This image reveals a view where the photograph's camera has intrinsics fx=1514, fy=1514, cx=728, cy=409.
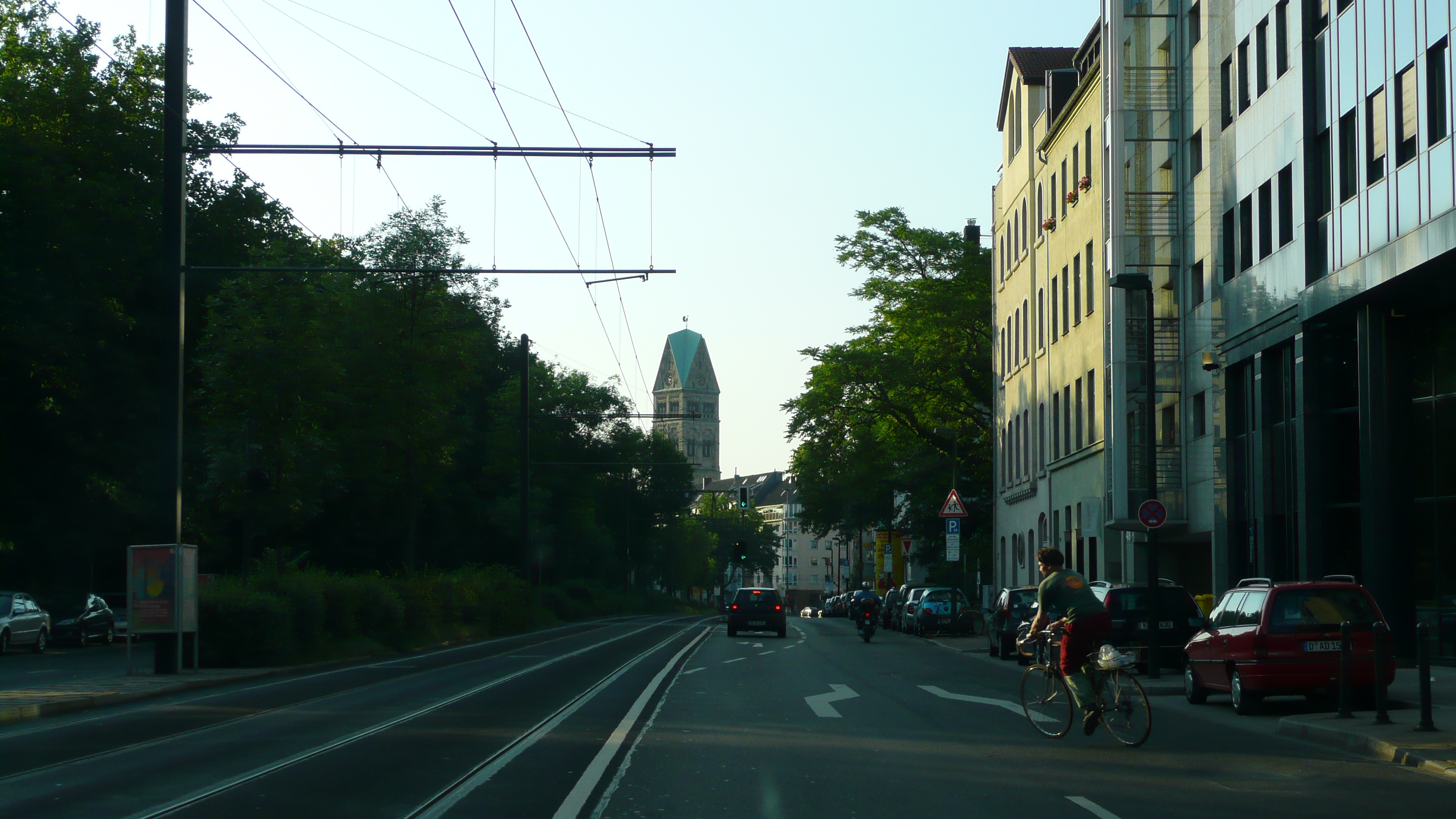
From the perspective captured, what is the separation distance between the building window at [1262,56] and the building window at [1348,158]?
4.16 m

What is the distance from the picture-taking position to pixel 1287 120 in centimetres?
2827

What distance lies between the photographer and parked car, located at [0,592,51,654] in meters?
32.9

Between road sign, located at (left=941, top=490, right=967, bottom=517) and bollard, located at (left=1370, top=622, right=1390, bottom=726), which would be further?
road sign, located at (left=941, top=490, right=967, bottom=517)

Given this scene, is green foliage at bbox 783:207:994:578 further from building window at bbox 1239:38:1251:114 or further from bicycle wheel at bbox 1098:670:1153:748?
bicycle wheel at bbox 1098:670:1153:748

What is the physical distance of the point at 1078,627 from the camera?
1312 centimetres

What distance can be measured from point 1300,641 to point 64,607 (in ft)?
106

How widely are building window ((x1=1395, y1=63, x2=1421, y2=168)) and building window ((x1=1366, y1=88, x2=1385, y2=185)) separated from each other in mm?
516

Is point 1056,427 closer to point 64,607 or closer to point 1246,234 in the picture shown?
point 1246,234

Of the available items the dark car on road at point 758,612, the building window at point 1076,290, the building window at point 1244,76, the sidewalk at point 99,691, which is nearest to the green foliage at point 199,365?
the sidewalk at point 99,691

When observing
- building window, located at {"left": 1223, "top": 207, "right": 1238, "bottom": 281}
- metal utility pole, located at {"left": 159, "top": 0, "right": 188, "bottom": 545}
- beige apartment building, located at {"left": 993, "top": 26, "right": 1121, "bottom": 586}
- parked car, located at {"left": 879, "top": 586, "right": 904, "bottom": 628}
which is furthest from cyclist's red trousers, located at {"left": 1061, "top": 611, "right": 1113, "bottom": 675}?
parked car, located at {"left": 879, "top": 586, "right": 904, "bottom": 628}

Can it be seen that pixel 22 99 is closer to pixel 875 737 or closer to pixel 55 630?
pixel 55 630

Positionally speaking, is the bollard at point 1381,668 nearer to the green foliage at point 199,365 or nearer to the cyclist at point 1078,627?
the cyclist at point 1078,627

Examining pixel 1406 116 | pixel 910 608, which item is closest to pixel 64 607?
pixel 910 608

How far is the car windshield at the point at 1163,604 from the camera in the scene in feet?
76.9
